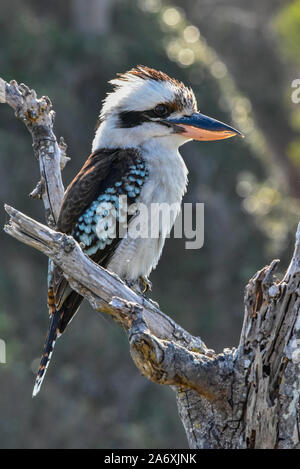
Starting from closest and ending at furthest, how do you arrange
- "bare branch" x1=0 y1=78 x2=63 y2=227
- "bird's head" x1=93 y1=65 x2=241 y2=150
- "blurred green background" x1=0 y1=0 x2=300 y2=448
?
"bare branch" x1=0 y1=78 x2=63 y2=227
"bird's head" x1=93 y1=65 x2=241 y2=150
"blurred green background" x1=0 y1=0 x2=300 y2=448

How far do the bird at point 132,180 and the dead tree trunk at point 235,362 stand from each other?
2.83 feet

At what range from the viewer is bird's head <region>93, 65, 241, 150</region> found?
13.4ft

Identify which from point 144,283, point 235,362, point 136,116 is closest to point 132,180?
point 136,116

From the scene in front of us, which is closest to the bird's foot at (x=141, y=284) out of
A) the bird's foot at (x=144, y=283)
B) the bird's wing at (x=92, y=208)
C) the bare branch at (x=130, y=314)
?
the bird's foot at (x=144, y=283)

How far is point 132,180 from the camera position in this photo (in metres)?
3.98

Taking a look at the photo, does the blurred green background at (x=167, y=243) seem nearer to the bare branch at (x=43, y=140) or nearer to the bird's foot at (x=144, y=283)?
the bird's foot at (x=144, y=283)

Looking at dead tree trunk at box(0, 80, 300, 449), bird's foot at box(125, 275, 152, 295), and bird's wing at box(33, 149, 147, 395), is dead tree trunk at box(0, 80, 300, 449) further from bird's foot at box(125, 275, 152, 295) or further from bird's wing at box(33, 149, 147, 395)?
bird's foot at box(125, 275, 152, 295)

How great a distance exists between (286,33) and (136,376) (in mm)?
6173

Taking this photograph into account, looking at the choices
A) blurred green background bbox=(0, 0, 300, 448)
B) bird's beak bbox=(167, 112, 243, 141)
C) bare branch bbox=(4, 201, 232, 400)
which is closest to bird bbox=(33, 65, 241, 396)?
bird's beak bbox=(167, 112, 243, 141)

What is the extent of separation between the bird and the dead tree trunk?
86 cm

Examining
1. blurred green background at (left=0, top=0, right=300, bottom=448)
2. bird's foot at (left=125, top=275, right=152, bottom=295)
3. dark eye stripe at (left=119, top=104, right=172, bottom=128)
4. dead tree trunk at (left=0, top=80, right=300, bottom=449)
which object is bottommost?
dead tree trunk at (left=0, top=80, right=300, bottom=449)

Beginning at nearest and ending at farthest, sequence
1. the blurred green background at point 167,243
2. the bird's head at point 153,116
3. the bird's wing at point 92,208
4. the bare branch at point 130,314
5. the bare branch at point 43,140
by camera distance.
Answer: the bare branch at point 130,314
the bird's wing at point 92,208
the bare branch at point 43,140
the bird's head at point 153,116
the blurred green background at point 167,243

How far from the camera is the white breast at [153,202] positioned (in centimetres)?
398

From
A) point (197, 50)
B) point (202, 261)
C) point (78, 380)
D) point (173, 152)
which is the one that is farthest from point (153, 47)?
point (173, 152)
